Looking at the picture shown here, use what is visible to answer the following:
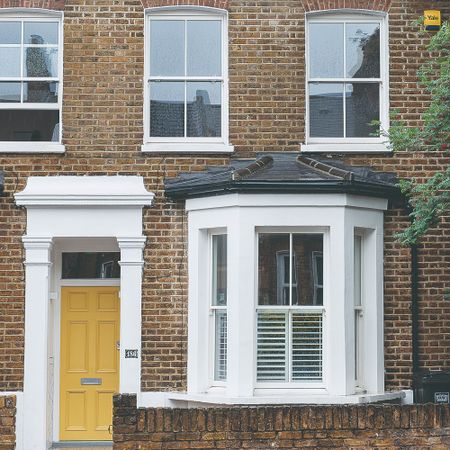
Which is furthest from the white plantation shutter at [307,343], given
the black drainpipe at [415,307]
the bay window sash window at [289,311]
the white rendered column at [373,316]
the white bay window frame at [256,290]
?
the black drainpipe at [415,307]

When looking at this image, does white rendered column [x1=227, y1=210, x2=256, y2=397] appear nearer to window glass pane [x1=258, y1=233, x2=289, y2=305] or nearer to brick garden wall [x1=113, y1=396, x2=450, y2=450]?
window glass pane [x1=258, y1=233, x2=289, y2=305]

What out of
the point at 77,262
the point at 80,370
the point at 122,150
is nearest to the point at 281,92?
the point at 122,150

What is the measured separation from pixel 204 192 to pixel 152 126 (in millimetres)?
1280

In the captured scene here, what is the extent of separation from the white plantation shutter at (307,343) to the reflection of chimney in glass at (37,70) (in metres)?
4.31

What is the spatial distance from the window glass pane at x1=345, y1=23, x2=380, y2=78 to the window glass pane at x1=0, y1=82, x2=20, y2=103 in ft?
14.2

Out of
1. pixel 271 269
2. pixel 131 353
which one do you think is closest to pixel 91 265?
pixel 131 353

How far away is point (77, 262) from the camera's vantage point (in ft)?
47.2

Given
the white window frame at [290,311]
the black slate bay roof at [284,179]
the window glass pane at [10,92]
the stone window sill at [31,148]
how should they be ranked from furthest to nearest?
the window glass pane at [10,92] → the stone window sill at [31,148] → the white window frame at [290,311] → the black slate bay roof at [284,179]

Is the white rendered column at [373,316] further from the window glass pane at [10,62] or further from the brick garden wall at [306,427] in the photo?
the window glass pane at [10,62]

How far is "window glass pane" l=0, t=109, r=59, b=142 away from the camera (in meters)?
13.9

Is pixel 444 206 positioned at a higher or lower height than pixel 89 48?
lower

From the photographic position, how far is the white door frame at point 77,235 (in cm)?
1353

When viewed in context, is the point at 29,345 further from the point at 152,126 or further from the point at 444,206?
the point at 444,206

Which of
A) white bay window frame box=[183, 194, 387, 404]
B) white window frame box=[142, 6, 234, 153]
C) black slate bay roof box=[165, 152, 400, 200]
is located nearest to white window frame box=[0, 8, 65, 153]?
white window frame box=[142, 6, 234, 153]
